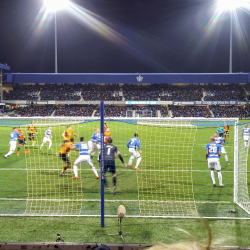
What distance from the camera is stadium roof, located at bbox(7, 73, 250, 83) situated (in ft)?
181

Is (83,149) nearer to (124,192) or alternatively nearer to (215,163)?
(124,192)

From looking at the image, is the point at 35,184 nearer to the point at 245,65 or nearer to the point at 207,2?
the point at 207,2

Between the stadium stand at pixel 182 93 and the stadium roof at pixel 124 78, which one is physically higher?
the stadium roof at pixel 124 78

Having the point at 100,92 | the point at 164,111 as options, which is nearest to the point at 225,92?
the point at 164,111

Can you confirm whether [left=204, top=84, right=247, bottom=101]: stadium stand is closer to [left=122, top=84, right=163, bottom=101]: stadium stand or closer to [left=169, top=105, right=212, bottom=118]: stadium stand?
[left=169, top=105, right=212, bottom=118]: stadium stand

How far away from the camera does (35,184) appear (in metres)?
9.40

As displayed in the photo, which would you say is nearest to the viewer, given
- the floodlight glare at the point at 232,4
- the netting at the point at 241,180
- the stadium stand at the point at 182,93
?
the netting at the point at 241,180

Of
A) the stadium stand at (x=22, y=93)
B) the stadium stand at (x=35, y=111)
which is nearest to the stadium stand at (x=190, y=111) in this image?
the stadium stand at (x=35, y=111)

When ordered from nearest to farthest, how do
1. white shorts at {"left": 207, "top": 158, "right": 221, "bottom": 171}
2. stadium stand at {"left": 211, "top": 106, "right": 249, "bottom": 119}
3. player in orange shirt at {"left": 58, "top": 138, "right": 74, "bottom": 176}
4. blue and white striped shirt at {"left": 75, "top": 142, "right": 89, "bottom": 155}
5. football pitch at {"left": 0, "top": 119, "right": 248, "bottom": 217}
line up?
football pitch at {"left": 0, "top": 119, "right": 248, "bottom": 217}
white shorts at {"left": 207, "top": 158, "right": 221, "bottom": 171}
blue and white striped shirt at {"left": 75, "top": 142, "right": 89, "bottom": 155}
player in orange shirt at {"left": 58, "top": 138, "right": 74, "bottom": 176}
stadium stand at {"left": 211, "top": 106, "right": 249, "bottom": 119}

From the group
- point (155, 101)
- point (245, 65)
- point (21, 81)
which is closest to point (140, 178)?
point (155, 101)

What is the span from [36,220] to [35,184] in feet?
11.0

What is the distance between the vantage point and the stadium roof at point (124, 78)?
5525cm

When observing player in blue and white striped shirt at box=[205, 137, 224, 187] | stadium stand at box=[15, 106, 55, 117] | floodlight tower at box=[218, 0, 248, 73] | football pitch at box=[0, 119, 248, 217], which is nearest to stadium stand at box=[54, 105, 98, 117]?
stadium stand at box=[15, 106, 55, 117]

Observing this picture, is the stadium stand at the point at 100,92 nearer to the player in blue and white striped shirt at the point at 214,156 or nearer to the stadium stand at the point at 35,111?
the stadium stand at the point at 35,111
